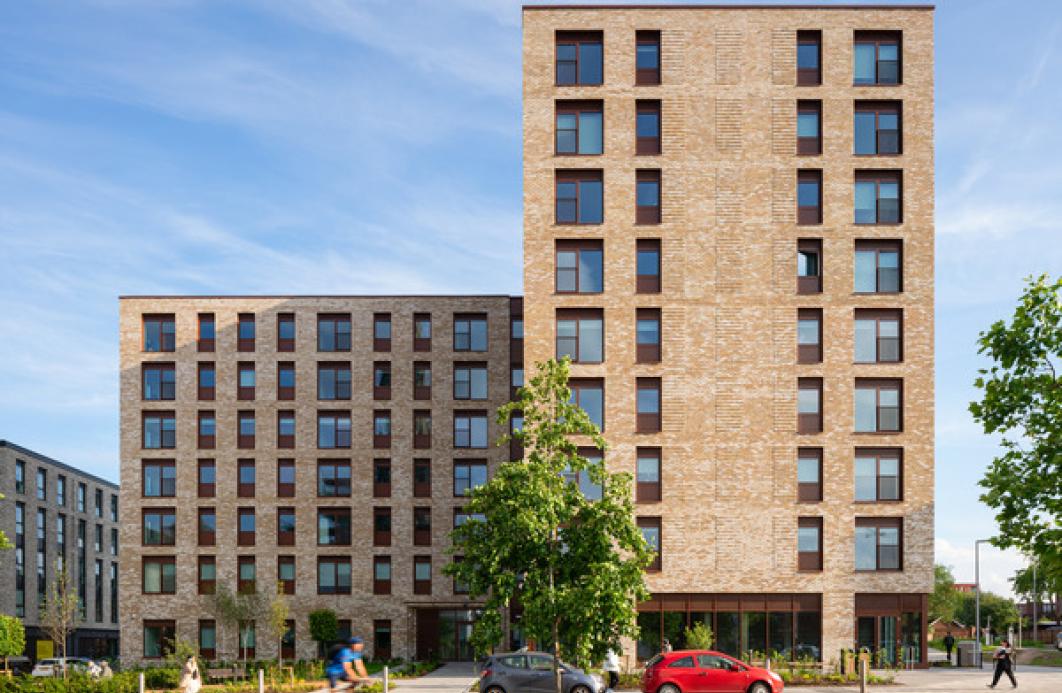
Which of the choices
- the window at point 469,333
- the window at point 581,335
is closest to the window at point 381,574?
the window at point 469,333

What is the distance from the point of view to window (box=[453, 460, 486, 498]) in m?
63.1

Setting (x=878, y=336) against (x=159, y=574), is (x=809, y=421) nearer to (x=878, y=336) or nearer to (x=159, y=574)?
(x=878, y=336)

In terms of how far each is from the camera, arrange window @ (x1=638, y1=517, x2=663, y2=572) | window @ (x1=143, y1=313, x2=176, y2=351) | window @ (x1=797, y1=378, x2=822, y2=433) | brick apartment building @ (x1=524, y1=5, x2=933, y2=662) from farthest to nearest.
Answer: window @ (x1=143, y1=313, x2=176, y2=351)
window @ (x1=797, y1=378, x2=822, y2=433)
brick apartment building @ (x1=524, y1=5, x2=933, y2=662)
window @ (x1=638, y1=517, x2=663, y2=572)

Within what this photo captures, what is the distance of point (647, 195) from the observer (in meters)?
48.7

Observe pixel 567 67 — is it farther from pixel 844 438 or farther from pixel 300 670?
pixel 300 670

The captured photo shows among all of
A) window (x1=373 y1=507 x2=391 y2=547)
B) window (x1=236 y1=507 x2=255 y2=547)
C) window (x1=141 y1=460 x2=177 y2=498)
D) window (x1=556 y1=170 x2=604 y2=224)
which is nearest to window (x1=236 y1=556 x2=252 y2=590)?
window (x1=236 y1=507 x2=255 y2=547)

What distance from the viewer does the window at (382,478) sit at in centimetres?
6300

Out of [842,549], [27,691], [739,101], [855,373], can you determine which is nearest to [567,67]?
[739,101]

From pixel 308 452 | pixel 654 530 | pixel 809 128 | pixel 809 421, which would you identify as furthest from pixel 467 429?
pixel 809 128

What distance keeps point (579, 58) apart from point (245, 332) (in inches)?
1079

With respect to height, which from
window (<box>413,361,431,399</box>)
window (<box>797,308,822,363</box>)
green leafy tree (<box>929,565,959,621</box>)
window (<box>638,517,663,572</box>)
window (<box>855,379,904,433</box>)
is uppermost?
window (<box>797,308,822,363</box>)

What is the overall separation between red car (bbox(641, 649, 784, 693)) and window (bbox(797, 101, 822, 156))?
83.5 ft

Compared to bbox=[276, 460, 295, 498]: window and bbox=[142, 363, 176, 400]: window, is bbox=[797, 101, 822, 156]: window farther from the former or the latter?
bbox=[142, 363, 176, 400]: window

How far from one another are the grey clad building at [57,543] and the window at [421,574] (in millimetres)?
28397
